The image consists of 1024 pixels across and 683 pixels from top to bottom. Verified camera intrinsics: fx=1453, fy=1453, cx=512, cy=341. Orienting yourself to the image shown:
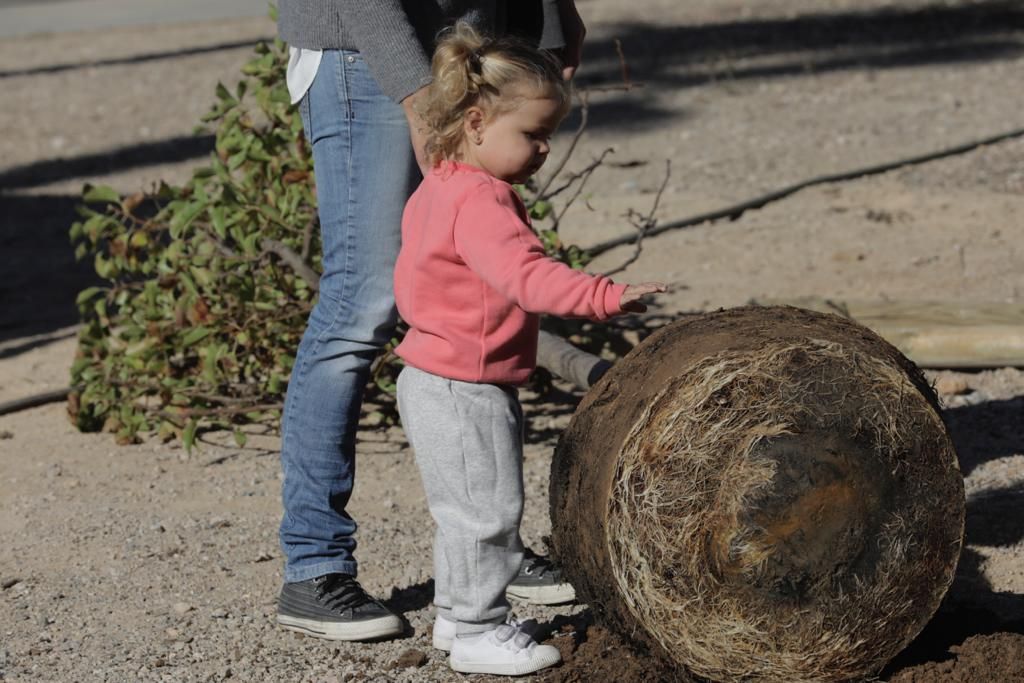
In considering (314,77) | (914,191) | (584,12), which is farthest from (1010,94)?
(314,77)

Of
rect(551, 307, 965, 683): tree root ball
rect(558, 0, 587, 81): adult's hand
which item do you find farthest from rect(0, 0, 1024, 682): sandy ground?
rect(558, 0, 587, 81): adult's hand

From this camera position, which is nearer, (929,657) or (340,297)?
(929,657)

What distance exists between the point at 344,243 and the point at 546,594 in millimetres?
992

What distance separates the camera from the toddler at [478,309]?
2832 mm

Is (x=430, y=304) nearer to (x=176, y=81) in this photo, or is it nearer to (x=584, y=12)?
(x=176, y=81)

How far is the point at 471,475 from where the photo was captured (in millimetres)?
3006

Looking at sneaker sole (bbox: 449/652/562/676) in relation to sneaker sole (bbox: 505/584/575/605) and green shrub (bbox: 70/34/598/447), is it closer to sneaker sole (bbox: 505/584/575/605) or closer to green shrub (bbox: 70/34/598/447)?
sneaker sole (bbox: 505/584/575/605)

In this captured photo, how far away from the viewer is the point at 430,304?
2965 mm

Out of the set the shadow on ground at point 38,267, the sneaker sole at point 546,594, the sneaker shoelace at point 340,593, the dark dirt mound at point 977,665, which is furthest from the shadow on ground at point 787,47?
the dark dirt mound at point 977,665

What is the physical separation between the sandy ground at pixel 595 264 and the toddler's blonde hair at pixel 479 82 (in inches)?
45.4

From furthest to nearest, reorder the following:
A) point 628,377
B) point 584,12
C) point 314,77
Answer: point 584,12 → point 314,77 → point 628,377

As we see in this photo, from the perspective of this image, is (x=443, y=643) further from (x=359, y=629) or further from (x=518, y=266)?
(x=518, y=266)

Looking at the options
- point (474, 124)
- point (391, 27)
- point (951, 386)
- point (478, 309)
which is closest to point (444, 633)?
point (478, 309)

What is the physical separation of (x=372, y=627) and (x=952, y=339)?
8.39 feet
